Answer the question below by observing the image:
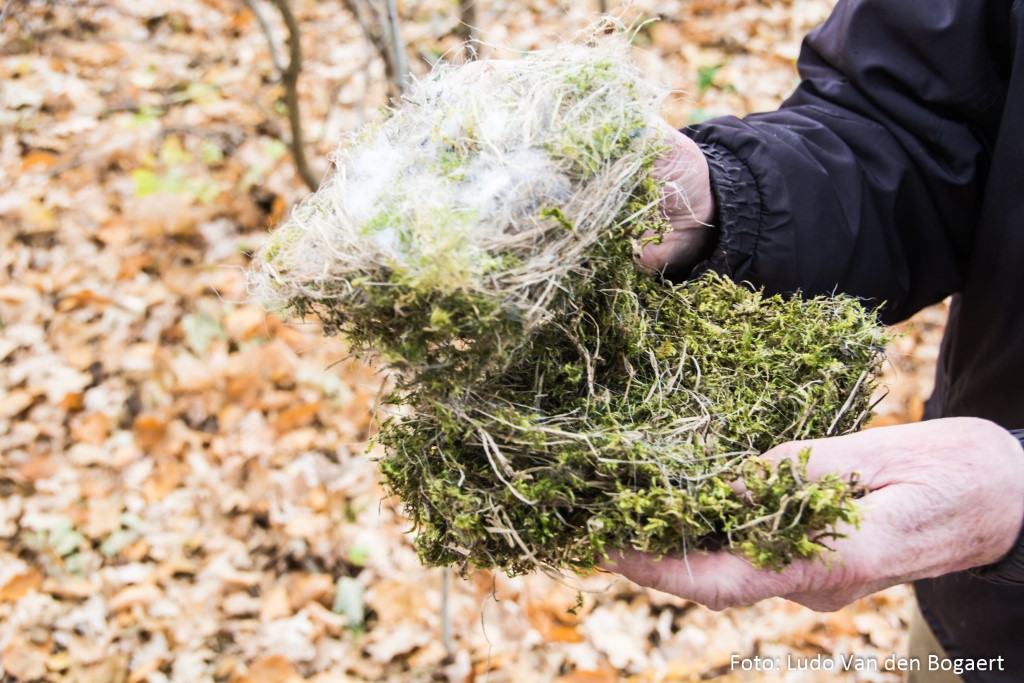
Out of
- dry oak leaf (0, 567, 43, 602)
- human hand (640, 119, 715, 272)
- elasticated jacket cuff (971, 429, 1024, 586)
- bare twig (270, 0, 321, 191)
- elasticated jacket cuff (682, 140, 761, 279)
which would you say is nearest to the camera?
elasticated jacket cuff (971, 429, 1024, 586)

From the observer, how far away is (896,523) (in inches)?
56.9

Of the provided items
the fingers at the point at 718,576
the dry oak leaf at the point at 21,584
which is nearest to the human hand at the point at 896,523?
the fingers at the point at 718,576

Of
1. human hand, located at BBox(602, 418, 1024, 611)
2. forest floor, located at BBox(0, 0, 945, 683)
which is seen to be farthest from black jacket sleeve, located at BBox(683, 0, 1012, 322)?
forest floor, located at BBox(0, 0, 945, 683)

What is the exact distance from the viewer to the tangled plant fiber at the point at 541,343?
4.09 feet

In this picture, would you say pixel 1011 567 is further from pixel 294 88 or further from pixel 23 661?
pixel 294 88

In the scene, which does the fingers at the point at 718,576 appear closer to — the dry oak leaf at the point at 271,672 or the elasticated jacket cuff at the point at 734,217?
the elasticated jacket cuff at the point at 734,217

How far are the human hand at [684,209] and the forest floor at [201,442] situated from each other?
151cm

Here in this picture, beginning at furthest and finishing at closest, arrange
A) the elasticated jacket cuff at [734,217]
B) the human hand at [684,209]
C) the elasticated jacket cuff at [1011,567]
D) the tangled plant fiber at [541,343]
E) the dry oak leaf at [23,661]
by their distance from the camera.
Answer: the dry oak leaf at [23,661] → the elasticated jacket cuff at [734,217] → the human hand at [684,209] → the elasticated jacket cuff at [1011,567] → the tangled plant fiber at [541,343]

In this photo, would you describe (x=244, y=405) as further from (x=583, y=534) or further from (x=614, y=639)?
(x=583, y=534)

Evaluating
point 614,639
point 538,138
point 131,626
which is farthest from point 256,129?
point 538,138

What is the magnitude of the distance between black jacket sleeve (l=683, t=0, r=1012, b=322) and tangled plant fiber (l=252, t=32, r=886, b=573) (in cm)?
35

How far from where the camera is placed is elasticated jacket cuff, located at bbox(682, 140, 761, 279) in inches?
70.4

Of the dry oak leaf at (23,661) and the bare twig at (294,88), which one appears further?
the bare twig at (294,88)

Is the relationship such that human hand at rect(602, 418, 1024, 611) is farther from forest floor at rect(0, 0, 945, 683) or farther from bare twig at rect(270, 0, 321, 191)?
bare twig at rect(270, 0, 321, 191)
